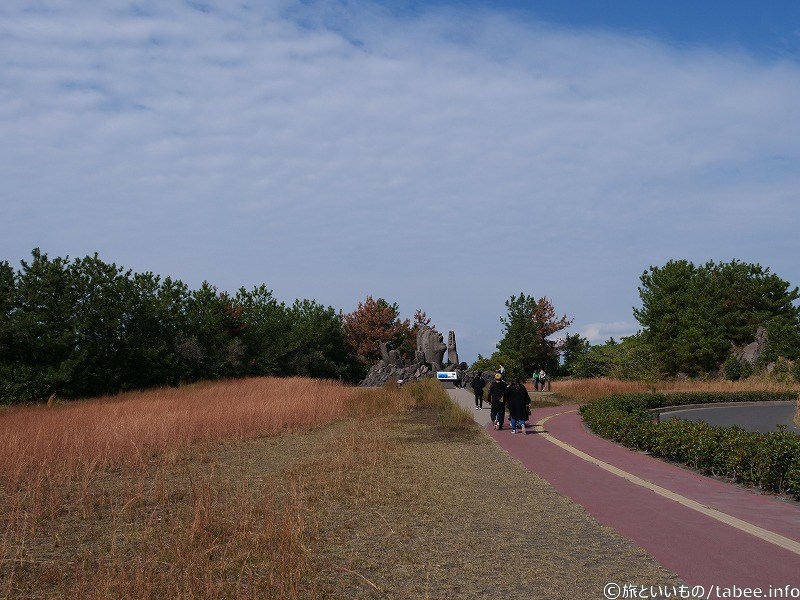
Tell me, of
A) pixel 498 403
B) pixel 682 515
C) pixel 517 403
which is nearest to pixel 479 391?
pixel 498 403

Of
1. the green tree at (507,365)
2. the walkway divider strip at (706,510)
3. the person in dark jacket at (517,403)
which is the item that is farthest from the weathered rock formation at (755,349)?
the walkway divider strip at (706,510)

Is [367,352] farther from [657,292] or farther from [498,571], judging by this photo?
[498,571]

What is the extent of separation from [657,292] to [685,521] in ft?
176

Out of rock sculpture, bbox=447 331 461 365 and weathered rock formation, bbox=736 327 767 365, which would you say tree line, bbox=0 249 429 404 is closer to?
rock sculpture, bbox=447 331 461 365

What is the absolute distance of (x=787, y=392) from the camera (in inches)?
1438

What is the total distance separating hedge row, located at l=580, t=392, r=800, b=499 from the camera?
11.0 meters

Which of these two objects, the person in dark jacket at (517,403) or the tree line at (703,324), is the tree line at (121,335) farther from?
the tree line at (703,324)

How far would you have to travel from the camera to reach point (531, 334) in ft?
194

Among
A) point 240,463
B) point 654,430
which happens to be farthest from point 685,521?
point 240,463

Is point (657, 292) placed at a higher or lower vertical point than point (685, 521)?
higher

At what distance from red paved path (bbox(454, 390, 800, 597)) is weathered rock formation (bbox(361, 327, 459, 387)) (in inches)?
1339

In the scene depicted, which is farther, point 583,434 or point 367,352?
point 367,352

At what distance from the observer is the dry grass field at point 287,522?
639 cm

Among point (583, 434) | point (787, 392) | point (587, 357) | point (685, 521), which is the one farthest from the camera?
point (587, 357)
